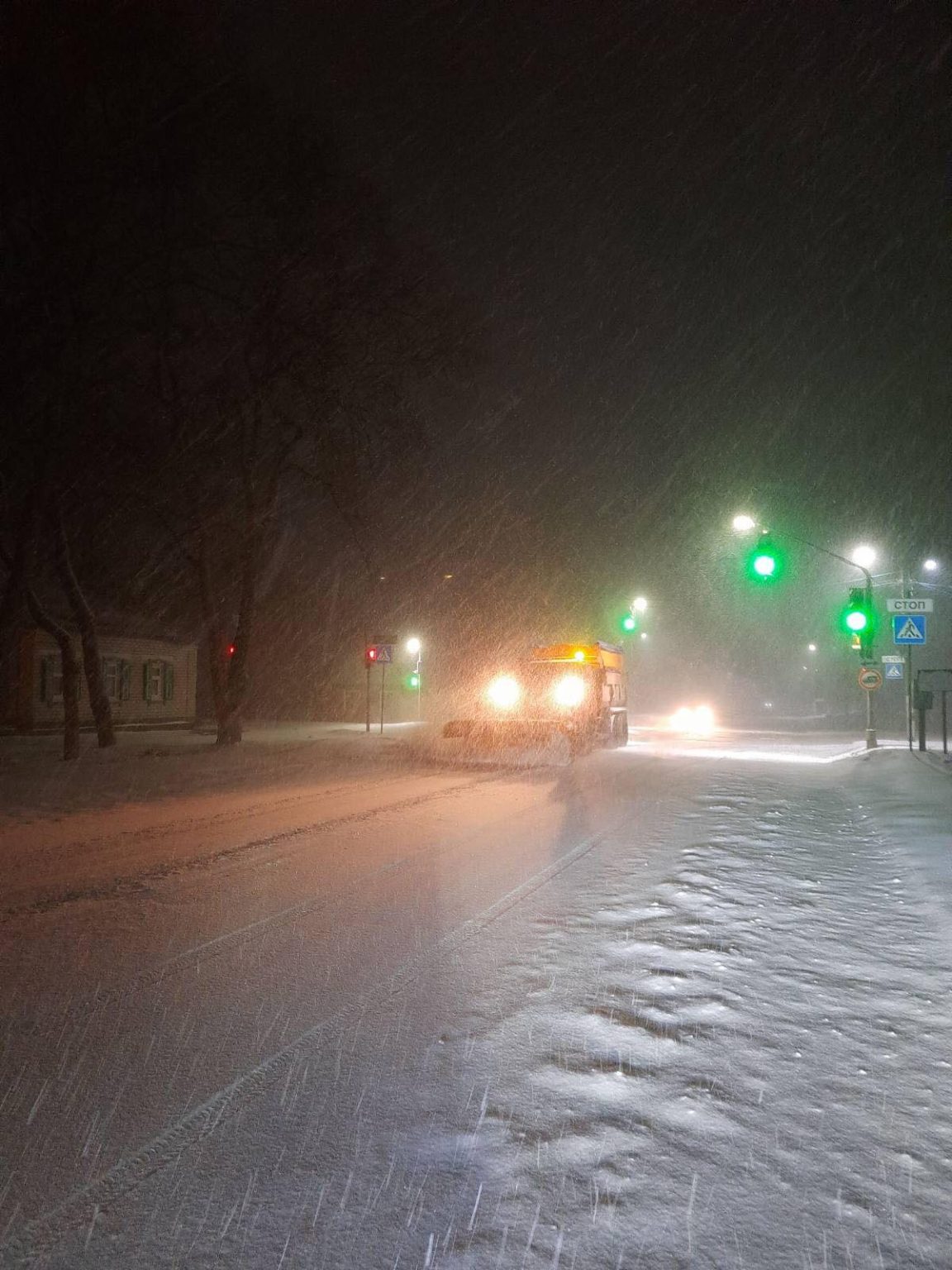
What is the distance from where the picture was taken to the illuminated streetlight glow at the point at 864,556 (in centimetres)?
2784

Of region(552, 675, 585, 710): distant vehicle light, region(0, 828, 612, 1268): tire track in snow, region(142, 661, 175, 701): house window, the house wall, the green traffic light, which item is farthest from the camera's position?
region(142, 661, 175, 701): house window

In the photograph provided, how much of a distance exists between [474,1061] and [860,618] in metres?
23.2

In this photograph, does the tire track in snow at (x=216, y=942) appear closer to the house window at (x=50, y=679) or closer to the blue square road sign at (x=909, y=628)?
the blue square road sign at (x=909, y=628)

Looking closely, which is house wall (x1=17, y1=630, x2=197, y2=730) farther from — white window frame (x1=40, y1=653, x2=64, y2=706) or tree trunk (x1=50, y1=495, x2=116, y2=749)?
tree trunk (x1=50, y1=495, x2=116, y2=749)

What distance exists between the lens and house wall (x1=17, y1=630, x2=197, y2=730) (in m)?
31.4

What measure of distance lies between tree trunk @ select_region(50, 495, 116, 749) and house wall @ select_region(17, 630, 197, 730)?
8041 mm

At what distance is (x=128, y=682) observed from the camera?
36125 millimetres

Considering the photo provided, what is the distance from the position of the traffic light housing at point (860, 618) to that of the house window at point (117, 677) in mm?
23665

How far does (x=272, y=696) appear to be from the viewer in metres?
57.8

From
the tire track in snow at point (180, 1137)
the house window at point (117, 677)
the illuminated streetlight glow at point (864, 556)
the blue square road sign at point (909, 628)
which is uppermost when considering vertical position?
the illuminated streetlight glow at point (864, 556)

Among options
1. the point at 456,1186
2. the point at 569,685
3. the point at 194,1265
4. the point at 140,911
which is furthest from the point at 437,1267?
the point at 569,685

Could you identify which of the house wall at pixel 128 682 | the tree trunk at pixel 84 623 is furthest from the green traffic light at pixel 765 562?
the house wall at pixel 128 682

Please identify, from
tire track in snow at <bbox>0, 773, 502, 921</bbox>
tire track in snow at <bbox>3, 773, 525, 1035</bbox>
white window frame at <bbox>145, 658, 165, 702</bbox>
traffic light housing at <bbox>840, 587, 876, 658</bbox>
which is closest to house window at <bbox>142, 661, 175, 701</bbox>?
white window frame at <bbox>145, 658, 165, 702</bbox>

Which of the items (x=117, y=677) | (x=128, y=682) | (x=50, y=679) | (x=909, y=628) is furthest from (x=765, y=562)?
(x=128, y=682)
